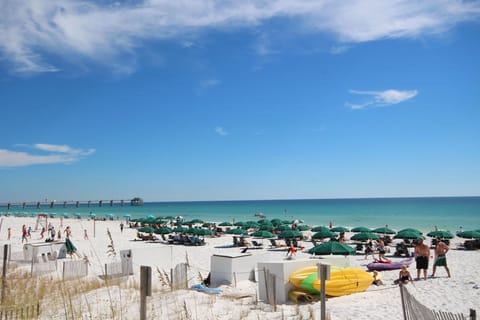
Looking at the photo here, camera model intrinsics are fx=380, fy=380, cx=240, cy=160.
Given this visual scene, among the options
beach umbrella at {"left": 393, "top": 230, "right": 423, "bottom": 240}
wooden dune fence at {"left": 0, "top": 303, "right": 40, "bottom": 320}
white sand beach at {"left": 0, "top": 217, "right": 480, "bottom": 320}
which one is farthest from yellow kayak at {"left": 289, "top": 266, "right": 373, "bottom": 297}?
beach umbrella at {"left": 393, "top": 230, "right": 423, "bottom": 240}

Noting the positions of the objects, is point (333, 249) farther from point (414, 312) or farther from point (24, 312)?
point (24, 312)

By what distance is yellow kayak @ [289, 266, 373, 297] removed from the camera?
30.6 feet

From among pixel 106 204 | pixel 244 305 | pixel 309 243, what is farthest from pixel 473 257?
pixel 106 204

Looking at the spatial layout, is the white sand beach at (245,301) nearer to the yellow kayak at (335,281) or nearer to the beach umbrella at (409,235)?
the yellow kayak at (335,281)

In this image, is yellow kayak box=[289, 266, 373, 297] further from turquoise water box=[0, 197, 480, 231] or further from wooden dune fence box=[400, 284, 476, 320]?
turquoise water box=[0, 197, 480, 231]

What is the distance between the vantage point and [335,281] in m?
9.70

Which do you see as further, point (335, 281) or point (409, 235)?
point (409, 235)

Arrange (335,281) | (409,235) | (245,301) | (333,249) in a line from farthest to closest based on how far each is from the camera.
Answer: (409,235) < (333,249) < (335,281) < (245,301)

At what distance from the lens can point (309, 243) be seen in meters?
27.0

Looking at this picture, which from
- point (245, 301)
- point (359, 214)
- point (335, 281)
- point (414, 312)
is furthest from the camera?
point (359, 214)

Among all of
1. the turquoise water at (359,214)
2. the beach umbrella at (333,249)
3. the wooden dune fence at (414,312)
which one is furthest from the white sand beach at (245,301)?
the turquoise water at (359,214)

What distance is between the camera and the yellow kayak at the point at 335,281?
367 inches

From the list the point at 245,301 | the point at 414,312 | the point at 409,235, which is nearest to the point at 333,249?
the point at 245,301

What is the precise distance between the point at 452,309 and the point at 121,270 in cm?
956
